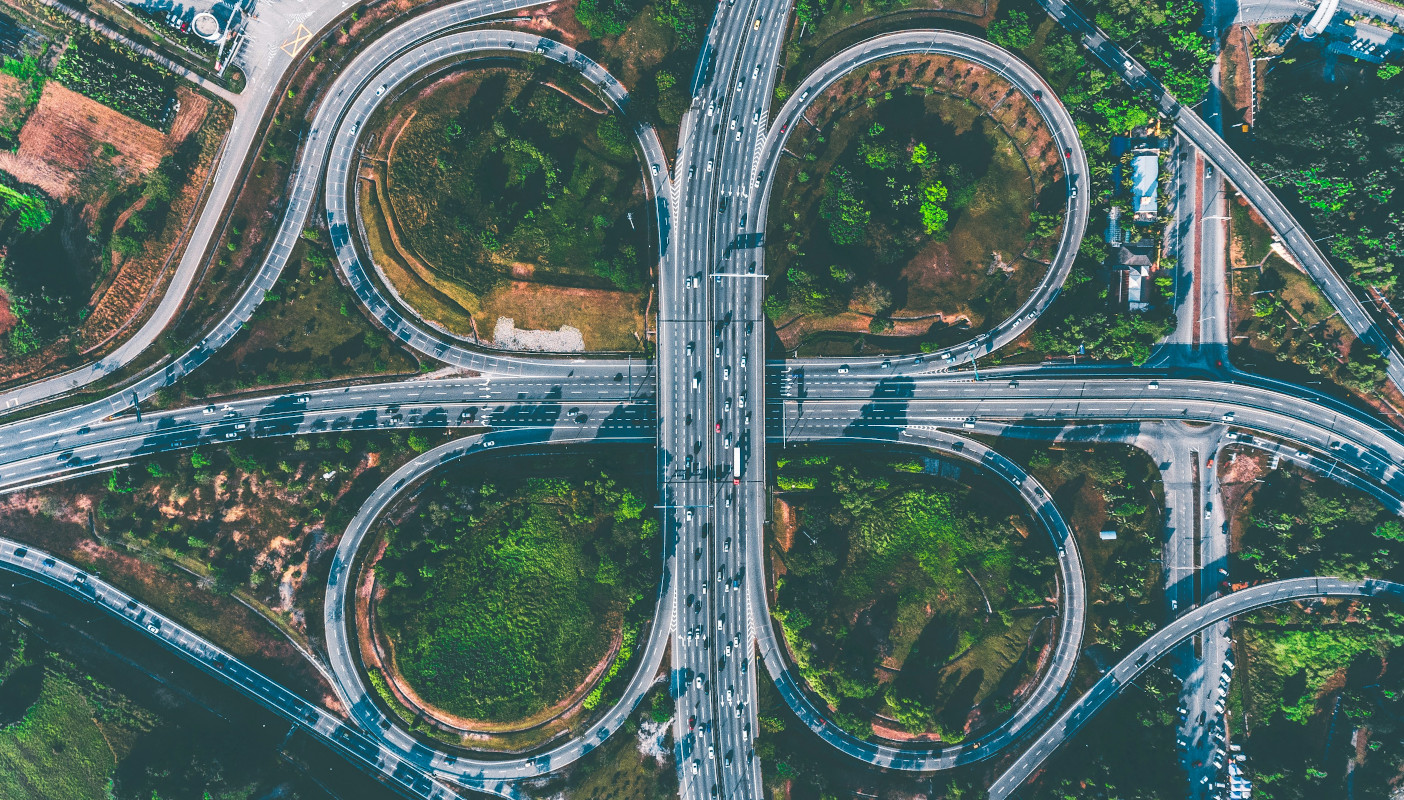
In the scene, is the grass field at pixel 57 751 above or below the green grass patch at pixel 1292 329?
below

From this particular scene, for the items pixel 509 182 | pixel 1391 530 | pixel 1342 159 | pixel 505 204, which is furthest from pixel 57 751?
pixel 1342 159

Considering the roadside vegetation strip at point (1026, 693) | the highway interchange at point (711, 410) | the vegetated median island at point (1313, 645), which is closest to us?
the vegetated median island at point (1313, 645)

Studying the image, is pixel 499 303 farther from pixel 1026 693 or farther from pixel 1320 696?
pixel 1320 696

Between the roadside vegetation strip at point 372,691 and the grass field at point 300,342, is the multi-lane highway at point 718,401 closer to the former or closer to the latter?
the roadside vegetation strip at point 372,691

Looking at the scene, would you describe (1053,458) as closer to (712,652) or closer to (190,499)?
(712,652)

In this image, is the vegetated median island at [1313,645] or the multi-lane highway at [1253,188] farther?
the multi-lane highway at [1253,188]

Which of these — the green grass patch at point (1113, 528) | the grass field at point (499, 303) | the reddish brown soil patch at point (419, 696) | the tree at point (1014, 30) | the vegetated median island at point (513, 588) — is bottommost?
the reddish brown soil patch at point (419, 696)

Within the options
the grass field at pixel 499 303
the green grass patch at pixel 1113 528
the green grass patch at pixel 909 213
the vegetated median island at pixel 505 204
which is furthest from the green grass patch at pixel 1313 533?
the vegetated median island at pixel 505 204
